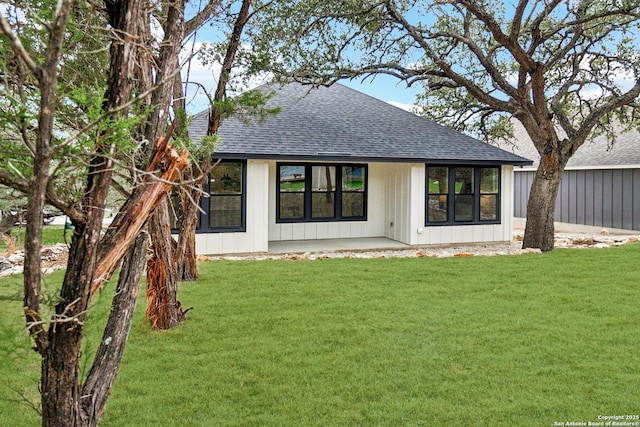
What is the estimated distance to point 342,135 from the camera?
41.0 feet

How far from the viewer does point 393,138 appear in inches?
508

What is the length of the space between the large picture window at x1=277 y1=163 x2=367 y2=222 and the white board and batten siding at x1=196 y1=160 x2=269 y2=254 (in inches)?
54.0

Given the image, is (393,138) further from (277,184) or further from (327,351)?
(327,351)

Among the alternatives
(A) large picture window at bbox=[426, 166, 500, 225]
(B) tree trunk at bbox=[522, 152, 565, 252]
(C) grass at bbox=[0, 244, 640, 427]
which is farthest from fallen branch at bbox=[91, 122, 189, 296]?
(B) tree trunk at bbox=[522, 152, 565, 252]

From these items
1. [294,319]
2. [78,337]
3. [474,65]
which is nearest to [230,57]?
[294,319]

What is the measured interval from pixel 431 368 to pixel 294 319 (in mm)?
1888

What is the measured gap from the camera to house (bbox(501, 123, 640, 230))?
16484mm

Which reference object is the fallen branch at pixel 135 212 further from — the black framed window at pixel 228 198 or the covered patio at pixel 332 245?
the covered patio at pixel 332 245

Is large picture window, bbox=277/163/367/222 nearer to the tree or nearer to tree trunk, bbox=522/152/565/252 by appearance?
the tree

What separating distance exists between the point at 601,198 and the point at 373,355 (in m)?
16.1

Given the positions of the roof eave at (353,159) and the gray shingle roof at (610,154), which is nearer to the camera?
the roof eave at (353,159)

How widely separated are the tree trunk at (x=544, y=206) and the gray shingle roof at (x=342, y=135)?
1.18 m

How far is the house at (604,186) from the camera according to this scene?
649 inches

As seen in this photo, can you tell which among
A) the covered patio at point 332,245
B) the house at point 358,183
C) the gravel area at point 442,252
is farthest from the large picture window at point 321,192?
the gravel area at point 442,252
